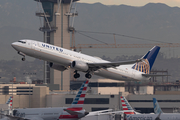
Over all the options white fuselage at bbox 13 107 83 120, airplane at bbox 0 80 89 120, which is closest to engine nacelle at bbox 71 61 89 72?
airplane at bbox 0 80 89 120

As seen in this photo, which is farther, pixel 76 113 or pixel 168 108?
pixel 168 108

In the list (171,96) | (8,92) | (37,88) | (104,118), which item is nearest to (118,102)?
(171,96)

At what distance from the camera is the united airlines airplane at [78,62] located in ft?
215

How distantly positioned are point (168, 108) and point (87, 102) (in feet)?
105

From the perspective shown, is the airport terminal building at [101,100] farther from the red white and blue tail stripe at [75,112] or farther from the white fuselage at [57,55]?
the red white and blue tail stripe at [75,112]

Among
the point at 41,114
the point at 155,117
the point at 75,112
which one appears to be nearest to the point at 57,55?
the point at 41,114

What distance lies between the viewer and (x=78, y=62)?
69938 millimetres

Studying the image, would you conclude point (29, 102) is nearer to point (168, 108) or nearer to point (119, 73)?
point (168, 108)

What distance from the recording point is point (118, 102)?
5699 inches

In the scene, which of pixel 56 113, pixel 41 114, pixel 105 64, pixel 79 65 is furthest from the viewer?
pixel 105 64

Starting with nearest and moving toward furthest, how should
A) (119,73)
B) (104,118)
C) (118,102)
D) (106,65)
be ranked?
(104,118) → (106,65) → (119,73) → (118,102)

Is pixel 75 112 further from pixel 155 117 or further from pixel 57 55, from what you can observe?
pixel 57 55

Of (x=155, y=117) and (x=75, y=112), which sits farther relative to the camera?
(x=155, y=117)

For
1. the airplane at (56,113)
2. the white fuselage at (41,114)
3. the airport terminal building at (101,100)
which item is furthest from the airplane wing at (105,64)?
the airport terminal building at (101,100)
